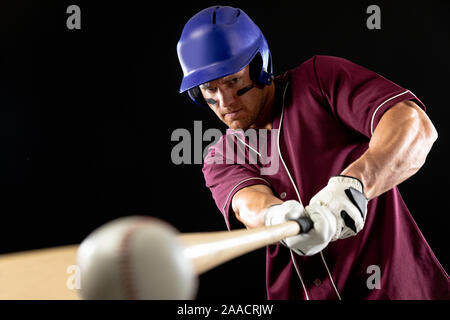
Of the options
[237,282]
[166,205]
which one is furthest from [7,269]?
[237,282]

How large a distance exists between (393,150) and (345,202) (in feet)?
0.65

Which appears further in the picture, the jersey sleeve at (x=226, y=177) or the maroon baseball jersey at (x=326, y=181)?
the jersey sleeve at (x=226, y=177)

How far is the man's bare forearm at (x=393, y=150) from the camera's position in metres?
1.16

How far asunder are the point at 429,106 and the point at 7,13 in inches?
106

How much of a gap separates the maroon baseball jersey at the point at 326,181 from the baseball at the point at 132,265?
2.65 feet

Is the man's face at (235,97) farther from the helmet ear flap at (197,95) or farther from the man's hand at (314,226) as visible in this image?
the man's hand at (314,226)

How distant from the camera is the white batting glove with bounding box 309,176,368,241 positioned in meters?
1.09

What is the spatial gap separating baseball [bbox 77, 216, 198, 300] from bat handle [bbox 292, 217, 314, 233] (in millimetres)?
456

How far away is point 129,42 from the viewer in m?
3.05

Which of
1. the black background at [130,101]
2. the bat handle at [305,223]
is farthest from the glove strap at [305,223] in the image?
the black background at [130,101]

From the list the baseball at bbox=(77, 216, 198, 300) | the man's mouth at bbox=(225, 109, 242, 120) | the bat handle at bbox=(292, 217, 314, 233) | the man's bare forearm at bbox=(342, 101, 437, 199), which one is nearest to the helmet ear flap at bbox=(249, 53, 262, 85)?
the man's mouth at bbox=(225, 109, 242, 120)

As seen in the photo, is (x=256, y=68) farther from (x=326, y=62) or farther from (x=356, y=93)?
(x=356, y=93)

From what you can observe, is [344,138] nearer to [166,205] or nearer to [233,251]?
[233,251]

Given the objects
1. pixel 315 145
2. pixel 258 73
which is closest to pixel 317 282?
pixel 315 145
